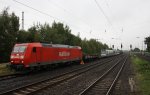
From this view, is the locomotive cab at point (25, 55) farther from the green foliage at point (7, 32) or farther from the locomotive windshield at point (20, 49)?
the green foliage at point (7, 32)

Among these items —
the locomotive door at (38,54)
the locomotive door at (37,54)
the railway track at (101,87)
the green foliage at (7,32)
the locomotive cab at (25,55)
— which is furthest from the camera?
the green foliage at (7,32)

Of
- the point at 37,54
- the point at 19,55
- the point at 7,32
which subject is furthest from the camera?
the point at 7,32

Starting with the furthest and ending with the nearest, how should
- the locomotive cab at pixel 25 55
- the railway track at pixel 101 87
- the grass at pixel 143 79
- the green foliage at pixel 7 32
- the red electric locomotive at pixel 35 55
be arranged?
1. the green foliage at pixel 7 32
2. the red electric locomotive at pixel 35 55
3. the locomotive cab at pixel 25 55
4. the grass at pixel 143 79
5. the railway track at pixel 101 87

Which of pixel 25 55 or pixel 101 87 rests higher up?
pixel 25 55

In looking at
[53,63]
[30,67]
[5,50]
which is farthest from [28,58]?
[5,50]

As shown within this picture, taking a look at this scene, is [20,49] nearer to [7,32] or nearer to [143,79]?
[143,79]

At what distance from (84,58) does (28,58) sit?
94.6 ft

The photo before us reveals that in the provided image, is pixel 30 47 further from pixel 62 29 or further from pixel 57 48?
pixel 62 29

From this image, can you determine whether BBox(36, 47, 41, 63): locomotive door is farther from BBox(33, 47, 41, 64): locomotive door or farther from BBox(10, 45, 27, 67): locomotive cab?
BBox(10, 45, 27, 67): locomotive cab

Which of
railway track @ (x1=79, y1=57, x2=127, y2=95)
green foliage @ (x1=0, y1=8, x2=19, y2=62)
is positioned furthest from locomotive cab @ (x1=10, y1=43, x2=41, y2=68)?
green foliage @ (x1=0, y1=8, x2=19, y2=62)

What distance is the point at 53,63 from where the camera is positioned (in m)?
31.2

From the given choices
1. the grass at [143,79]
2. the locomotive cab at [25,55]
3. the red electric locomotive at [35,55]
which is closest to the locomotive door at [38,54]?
the red electric locomotive at [35,55]

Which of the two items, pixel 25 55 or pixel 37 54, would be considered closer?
pixel 25 55

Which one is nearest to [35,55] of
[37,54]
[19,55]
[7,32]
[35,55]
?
[35,55]
